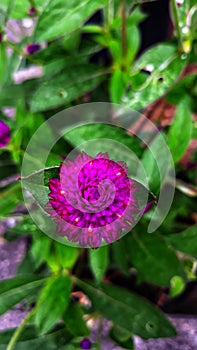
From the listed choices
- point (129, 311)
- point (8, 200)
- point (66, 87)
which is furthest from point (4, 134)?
point (129, 311)

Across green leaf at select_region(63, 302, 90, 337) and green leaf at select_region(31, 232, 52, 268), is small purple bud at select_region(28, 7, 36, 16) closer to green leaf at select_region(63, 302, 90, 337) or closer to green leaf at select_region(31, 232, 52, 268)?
green leaf at select_region(31, 232, 52, 268)

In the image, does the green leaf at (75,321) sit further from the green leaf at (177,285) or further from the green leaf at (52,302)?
the green leaf at (177,285)

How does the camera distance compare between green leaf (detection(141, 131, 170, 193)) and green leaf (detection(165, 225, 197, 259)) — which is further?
green leaf (detection(165, 225, 197, 259))

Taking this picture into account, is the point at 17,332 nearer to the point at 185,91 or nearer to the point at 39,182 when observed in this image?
the point at 39,182

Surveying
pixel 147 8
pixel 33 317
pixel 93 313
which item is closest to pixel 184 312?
pixel 93 313

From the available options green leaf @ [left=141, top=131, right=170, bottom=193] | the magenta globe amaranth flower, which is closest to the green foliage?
green leaf @ [left=141, top=131, right=170, bottom=193]

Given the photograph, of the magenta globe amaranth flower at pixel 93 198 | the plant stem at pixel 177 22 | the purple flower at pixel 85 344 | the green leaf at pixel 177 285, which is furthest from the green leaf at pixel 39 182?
the green leaf at pixel 177 285
